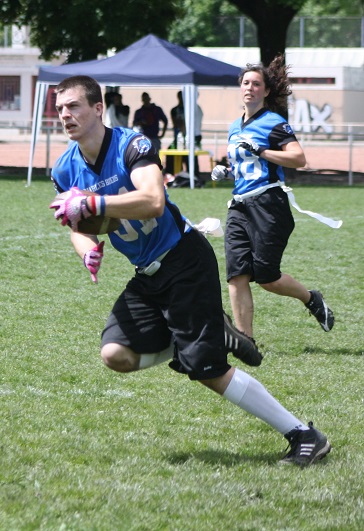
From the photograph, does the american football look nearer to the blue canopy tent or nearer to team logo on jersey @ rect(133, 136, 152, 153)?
team logo on jersey @ rect(133, 136, 152, 153)

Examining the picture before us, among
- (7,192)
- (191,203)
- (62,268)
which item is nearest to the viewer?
(62,268)

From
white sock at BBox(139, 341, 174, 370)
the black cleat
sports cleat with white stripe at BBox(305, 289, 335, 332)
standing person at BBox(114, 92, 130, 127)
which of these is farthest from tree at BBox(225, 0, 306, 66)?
white sock at BBox(139, 341, 174, 370)

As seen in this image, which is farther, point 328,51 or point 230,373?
point 328,51

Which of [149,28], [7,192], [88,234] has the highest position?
[149,28]

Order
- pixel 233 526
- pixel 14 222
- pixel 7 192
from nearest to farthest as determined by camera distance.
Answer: pixel 233 526 → pixel 14 222 → pixel 7 192

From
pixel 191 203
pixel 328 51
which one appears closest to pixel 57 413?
pixel 191 203

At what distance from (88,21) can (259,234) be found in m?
20.1

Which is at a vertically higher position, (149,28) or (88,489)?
(149,28)

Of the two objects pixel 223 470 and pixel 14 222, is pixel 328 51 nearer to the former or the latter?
pixel 14 222

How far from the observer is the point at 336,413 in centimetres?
565

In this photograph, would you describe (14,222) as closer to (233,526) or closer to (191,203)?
(191,203)

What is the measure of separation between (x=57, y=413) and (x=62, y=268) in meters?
5.51

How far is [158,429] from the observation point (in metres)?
5.26

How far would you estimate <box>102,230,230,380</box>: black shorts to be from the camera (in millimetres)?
4617
